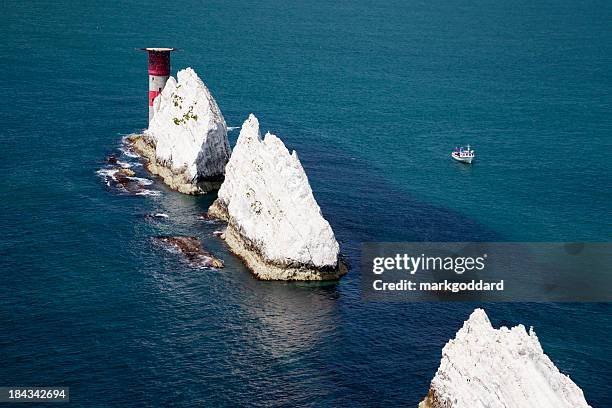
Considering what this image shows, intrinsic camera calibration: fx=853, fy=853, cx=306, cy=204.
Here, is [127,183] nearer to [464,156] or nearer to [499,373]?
[464,156]

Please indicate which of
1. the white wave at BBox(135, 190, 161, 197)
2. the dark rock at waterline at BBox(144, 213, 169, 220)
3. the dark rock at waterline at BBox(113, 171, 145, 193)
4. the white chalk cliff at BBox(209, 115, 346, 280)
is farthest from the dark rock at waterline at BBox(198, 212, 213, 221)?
the dark rock at waterline at BBox(113, 171, 145, 193)

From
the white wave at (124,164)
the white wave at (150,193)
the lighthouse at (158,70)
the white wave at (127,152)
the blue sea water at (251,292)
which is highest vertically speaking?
the lighthouse at (158,70)

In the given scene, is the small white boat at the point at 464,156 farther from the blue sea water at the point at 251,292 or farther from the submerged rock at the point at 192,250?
the submerged rock at the point at 192,250

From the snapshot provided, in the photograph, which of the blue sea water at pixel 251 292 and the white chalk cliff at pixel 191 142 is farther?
the white chalk cliff at pixel 191 142

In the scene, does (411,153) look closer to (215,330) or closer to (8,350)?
(215,330)

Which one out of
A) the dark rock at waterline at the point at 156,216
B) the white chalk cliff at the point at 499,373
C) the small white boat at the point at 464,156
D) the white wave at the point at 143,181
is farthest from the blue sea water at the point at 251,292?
the white chalk cliff at the point at 499,373

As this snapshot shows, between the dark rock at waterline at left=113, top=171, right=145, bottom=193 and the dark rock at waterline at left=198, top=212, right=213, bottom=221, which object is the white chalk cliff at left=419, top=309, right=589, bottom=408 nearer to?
the dark rock at waterline at left=198, top=212, right=213, bottom=221
